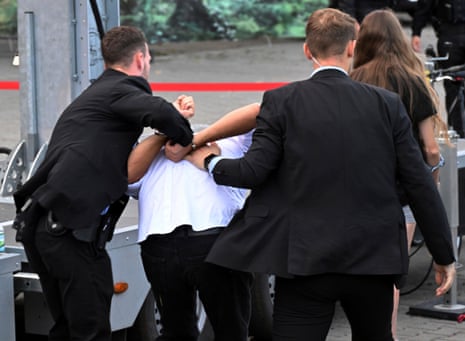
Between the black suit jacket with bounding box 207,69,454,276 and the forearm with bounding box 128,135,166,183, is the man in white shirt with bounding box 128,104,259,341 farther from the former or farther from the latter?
the black suit jacket with bounding box 207,69,454,276

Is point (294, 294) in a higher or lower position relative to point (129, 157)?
lower

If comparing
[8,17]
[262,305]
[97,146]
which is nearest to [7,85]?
[262,305]

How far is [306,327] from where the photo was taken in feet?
12.6

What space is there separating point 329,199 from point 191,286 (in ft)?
2.46

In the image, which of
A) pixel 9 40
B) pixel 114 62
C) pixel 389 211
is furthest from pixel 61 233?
pixel 9 40

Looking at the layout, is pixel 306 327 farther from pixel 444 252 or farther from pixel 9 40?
pixel 9 40

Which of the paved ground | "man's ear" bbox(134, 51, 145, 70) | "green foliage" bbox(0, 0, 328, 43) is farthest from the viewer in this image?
"green foliage" bbox(0, 0, 328, 43)

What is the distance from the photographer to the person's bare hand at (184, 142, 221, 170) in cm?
431

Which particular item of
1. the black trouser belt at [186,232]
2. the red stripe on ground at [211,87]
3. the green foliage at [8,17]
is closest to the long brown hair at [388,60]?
the black trouser belt at [186,232]

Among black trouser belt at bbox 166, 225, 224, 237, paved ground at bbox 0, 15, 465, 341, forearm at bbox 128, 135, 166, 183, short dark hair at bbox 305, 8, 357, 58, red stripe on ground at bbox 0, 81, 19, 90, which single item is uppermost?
short dark hair at bbox 305, 8, 357, 58

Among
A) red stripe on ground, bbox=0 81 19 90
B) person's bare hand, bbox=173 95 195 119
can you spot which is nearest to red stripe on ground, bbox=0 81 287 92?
red stripe on ground, bbox=0 81 19 90

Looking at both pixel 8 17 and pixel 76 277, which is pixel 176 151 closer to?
pixel 76 277

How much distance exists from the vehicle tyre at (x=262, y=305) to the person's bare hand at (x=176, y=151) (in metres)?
1.77

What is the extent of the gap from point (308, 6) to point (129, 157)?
18364 millimetres
